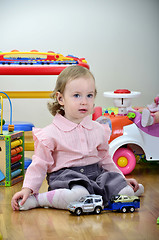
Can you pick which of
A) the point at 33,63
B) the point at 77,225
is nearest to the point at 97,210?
the point at 77,225

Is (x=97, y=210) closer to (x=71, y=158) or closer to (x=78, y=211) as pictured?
(x=78, y=211)

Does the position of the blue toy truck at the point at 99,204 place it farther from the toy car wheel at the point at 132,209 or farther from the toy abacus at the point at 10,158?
the toy abacus at the point at 10,158

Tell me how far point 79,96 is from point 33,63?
0.96 m

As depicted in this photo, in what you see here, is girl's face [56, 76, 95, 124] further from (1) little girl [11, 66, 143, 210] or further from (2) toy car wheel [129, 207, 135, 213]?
(2) toy car wheel [129, 207, 135, 213]

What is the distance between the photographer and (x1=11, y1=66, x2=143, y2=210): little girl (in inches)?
56.8

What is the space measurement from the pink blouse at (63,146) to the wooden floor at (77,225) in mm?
142

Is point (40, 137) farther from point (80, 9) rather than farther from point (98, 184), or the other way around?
point (80, 9)

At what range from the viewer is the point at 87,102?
1.52 metres

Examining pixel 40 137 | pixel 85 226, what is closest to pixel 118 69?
pixel 40 137

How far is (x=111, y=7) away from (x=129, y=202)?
2.24 metres

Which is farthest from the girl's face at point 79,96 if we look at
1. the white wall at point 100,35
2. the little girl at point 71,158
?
the white wall at point 100,35

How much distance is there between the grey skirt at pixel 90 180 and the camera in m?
1.47

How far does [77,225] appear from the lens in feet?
4.17

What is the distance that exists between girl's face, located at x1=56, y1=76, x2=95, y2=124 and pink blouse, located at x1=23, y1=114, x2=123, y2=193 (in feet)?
0.20
